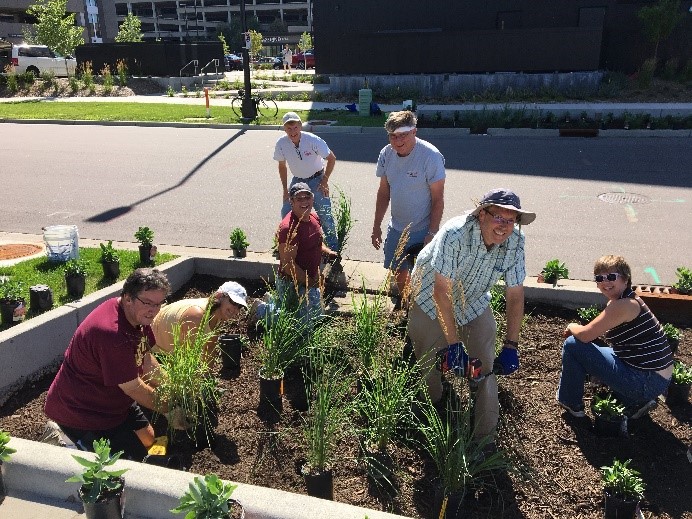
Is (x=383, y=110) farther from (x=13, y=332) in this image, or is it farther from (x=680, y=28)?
(x=13, y=332)

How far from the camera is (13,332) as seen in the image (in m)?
4.34

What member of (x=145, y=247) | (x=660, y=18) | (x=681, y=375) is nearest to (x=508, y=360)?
(x=681, y=375)

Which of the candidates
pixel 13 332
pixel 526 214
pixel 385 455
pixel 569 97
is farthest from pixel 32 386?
pixel 569 97

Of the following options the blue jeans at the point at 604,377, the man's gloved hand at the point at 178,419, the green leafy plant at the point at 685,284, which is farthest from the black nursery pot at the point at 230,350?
the green leafy plant at the point at 685,284

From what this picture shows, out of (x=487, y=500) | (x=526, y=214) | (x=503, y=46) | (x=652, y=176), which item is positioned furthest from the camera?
(x=503, y=46)

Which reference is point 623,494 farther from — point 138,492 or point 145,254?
point 145,254

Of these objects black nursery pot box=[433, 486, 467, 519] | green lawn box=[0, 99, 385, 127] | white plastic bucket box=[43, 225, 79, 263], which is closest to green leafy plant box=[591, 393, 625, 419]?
black nursery pot box=[433, 486, 467, 519]

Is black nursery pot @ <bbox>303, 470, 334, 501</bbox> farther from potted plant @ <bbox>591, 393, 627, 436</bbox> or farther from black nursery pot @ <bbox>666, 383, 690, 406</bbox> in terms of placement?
black nursery pot @ <bbox>666, 383, 690, 406</bbox>

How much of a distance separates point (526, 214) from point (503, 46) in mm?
21556

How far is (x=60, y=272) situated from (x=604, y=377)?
493 centimetres

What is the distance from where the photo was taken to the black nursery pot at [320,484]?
10.2 ft

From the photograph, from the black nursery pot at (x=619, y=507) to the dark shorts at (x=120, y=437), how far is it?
2.52 m

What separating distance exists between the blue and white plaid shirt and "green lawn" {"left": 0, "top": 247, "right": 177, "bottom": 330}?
331cm

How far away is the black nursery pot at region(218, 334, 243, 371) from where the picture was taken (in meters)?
4.43
